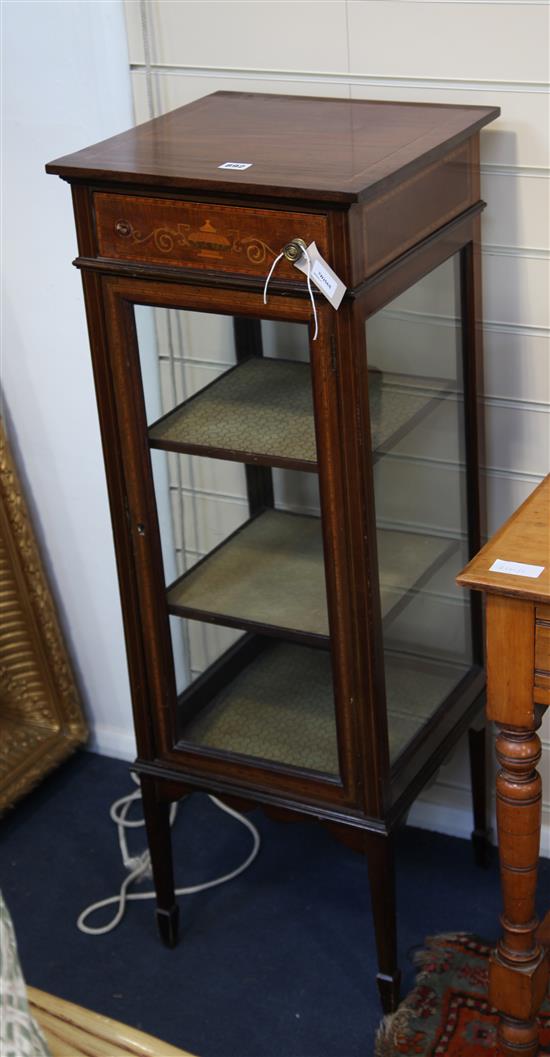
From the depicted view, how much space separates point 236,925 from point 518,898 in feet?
2.02

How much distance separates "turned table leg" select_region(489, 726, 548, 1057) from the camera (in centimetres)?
156

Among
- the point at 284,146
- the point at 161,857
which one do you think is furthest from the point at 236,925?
the point at 284,146

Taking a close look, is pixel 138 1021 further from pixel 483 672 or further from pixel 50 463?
pixel 50 463

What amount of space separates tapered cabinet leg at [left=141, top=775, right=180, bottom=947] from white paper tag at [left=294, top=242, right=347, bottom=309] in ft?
2.70

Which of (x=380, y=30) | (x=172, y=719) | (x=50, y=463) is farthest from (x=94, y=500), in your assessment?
(x=380, y=30)

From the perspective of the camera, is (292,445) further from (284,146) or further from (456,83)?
A: (456,83)

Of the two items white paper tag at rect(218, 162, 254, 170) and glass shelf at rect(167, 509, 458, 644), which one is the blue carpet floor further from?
white paper tag at rect(218, 162, 254, 170)

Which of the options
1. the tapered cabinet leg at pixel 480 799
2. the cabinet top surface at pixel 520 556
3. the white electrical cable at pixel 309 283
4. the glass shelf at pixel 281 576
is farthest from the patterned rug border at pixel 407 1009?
the white electrical cable at pixel 309 283

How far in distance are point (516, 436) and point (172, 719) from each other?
0.66m

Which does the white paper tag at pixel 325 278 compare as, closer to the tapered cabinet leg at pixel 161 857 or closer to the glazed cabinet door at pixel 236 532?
the glazed cabinet door at pixel 236 532

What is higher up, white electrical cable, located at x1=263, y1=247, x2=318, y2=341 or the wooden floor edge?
white electrical cable, located at x1=263, y1=247, x2=318, y2=341

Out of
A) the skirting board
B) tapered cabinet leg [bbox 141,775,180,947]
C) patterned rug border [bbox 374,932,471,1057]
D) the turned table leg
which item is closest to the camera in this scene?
the turned table leg

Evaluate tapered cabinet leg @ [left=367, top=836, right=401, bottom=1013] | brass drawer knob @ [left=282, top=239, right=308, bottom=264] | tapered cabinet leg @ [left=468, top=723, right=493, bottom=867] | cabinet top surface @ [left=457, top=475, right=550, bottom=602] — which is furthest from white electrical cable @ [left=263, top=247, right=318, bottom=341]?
tapered cabinet leg @ [left=468, top=723, right=493, bottom=867]

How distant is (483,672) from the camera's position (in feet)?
6.66
